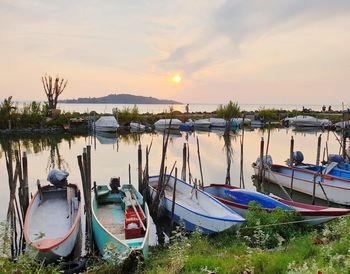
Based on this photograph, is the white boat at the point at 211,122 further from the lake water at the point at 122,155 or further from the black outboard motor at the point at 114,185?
the black outboard motor at the point at 114,185

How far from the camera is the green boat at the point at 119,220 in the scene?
329 inches

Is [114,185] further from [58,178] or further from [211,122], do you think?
[211,122]

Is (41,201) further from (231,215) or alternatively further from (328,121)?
(328,121)

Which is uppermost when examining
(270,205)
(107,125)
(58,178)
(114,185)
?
(107,125)

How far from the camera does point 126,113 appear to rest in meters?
50.1

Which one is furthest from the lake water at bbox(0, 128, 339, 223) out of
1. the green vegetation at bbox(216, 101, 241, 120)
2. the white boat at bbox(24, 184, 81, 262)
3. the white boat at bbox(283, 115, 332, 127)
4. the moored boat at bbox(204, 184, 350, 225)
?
the green vegetation at bbox(216, 101, 241, 120)

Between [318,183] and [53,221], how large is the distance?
35.0ft

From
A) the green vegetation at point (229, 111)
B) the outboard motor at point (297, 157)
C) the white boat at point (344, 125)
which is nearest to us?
the outboard motor at point (297, 157)

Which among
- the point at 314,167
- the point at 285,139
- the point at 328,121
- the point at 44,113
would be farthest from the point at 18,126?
the point at 328,121

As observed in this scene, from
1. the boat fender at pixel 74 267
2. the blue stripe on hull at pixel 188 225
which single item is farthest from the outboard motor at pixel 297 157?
the boat fender at pixel 74 267

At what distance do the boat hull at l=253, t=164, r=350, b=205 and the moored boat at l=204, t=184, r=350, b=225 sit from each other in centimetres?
277

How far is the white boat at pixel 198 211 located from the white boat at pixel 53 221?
124 inches

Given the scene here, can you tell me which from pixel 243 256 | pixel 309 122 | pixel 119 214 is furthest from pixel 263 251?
pixel 309 122

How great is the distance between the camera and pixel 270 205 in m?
11.5
